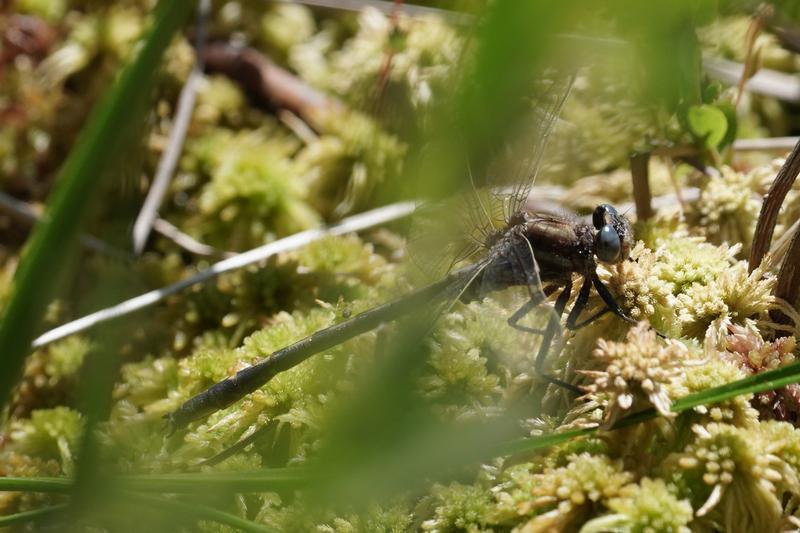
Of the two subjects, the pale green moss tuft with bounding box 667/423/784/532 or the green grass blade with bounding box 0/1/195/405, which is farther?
the pale green moss tuft with bounding box 667/423/784/532

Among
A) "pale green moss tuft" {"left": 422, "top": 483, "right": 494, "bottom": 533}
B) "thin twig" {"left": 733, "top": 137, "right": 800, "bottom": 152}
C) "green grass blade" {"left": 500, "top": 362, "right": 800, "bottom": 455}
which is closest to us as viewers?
"green grass blade" {"left": 500, "top": 362, "right": 800, "bottom": 455}

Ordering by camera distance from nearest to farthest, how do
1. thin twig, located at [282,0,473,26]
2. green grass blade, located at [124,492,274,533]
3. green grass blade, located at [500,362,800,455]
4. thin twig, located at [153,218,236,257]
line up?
green grass blade, located at [124,492,274,533]
green grass blade, located at [500,362,800,455]
thin twig, located at [153,218,236,257]
thin twig, located at [282,0,473,26]

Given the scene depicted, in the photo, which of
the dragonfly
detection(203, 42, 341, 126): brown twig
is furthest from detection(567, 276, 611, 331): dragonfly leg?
detection(203, 42, 341, 126): brown twig

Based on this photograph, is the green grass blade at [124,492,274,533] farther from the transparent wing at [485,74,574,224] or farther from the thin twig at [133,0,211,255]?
the thin twig at [133,0,211,255]

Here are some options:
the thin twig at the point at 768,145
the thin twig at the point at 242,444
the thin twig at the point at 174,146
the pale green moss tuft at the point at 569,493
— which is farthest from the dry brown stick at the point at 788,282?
the thin twig at the point at 174,146

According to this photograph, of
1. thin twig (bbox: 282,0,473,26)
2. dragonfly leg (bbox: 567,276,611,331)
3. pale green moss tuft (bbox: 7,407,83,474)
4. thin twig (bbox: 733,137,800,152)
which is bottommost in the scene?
pale green moss tuft (bbox: 7,407,83,474)

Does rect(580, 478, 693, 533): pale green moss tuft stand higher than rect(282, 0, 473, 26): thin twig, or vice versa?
rect(282, 0, 473, 26): thin twig

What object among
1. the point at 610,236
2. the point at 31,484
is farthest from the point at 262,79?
the point at 31,484

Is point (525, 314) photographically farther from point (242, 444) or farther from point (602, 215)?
point (242, 444)

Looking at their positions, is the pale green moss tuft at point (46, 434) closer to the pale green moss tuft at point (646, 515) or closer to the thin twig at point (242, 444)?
the thin twig at point (242, 444)
